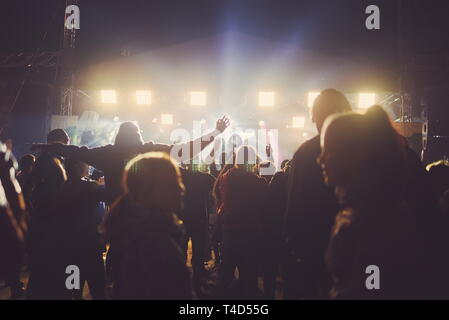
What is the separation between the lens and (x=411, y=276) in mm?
1688

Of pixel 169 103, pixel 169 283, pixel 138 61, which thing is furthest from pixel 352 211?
pixel 169 103

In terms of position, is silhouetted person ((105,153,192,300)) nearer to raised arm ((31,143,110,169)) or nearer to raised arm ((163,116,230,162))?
raised arm ((31,143,110,169))

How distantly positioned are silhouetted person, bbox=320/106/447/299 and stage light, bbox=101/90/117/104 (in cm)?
1360

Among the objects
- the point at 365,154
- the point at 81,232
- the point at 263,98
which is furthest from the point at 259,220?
the point at 263,98

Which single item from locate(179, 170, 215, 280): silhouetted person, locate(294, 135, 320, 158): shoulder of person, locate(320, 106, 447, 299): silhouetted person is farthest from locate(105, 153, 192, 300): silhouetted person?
locate(179, 170, 215, 280): silhouetted person

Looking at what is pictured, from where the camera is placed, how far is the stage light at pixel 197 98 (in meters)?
13.5

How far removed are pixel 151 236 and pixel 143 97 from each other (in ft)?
41.9

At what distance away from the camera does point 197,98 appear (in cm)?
1354

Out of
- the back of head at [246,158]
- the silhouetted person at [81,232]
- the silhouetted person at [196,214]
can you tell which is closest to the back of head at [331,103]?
the back of head at [246,158]

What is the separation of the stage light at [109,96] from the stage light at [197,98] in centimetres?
312

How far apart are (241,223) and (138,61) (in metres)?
13.7

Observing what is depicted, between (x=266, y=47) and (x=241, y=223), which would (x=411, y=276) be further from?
(x=266, y=47)

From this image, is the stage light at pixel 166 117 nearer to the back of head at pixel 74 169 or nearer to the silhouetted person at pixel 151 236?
the back of head at pixel 74 169

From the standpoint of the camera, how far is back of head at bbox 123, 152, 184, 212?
2.18m
